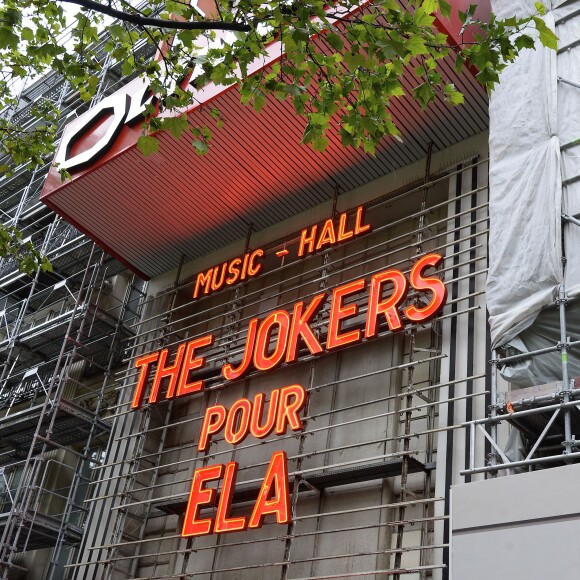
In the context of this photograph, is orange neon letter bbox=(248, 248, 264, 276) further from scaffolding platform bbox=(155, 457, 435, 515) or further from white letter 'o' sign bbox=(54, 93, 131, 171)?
scaffolding platform bbox=(155, 457, 435, 515)

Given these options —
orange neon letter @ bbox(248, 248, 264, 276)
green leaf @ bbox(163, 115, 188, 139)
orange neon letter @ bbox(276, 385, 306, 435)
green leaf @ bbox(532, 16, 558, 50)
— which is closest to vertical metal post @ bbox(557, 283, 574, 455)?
green leaf @ bbox(532, 16, 558, 50)

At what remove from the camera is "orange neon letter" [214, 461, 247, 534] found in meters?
12.4

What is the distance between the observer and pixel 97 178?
644 inches

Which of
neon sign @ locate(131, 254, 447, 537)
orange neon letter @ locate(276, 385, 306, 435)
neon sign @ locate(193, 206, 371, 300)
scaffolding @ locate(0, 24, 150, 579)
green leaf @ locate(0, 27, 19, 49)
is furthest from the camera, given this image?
scaffolding @ locate(0, 24, 150, 579)

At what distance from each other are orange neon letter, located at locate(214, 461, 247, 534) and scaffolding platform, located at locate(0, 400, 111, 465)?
16.0ft

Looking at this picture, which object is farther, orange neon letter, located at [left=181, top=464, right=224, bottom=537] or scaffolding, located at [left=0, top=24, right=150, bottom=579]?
scaffolding, located at [left=0, top=24, right=150, bottom=579]

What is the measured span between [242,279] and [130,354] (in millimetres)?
3840

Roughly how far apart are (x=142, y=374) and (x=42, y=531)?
3.58m

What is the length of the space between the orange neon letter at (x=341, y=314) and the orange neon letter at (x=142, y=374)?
4435mm

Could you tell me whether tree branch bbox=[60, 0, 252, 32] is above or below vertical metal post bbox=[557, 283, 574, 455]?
above

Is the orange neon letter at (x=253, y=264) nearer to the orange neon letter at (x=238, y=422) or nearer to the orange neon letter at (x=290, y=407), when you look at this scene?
the orange neon letter at (x=238, y=422)

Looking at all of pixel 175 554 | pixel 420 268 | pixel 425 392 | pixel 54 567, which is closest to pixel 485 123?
pixel 420 268

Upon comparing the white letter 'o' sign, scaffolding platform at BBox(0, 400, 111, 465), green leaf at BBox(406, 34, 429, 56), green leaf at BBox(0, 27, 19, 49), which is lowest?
green leaf at BBox(0, 27, 19, 49)

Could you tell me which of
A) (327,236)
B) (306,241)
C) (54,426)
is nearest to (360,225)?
(327,236)
